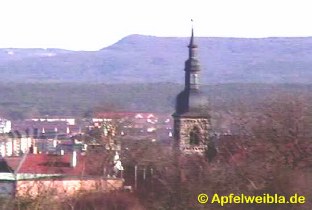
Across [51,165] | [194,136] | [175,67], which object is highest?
[51,165]

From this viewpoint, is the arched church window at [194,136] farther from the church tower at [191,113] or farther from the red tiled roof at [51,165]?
the red tiled roof at [51,165]

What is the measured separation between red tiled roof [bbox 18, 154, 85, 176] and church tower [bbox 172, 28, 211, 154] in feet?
23.3

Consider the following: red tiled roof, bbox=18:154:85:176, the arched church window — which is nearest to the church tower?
the arched church window

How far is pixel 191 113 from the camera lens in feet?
128

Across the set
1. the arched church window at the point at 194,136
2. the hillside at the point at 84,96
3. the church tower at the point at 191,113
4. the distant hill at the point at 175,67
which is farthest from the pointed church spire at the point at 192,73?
the distant hill at the point at 175,67

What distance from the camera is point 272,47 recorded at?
651ft

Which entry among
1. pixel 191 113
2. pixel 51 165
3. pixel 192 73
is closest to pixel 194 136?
pixel 191 113

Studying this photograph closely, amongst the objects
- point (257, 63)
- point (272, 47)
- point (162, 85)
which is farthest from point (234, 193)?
point (272, 47)

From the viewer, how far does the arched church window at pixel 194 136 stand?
3675 centimetres

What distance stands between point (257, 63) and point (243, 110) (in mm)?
151229

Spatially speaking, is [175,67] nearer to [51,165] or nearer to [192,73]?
[192,73]

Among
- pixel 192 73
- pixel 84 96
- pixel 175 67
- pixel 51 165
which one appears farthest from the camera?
pixel 175 67

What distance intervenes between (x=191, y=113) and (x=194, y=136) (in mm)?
1873

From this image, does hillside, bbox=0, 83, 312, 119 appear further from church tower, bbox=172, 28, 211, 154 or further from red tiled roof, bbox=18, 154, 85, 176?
red tiled roof, bbox=18, 154, 85, 176
